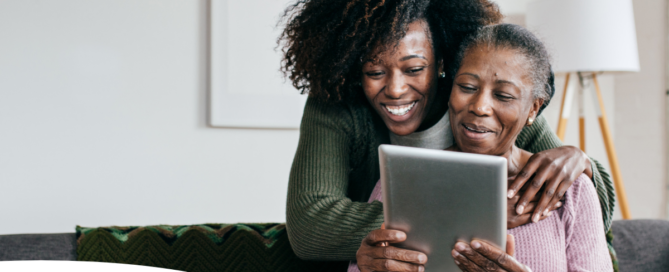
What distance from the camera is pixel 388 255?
922 mm

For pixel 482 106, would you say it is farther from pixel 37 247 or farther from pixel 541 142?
pixel 37 247

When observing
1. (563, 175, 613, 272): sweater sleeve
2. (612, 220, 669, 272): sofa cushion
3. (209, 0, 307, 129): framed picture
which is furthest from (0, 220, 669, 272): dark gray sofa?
(209, 0, 307, 129): framed picture

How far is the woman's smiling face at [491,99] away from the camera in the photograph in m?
1.01

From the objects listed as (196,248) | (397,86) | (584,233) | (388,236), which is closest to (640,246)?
(584,233)

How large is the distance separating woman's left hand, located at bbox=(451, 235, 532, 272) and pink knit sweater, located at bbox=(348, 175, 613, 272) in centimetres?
15

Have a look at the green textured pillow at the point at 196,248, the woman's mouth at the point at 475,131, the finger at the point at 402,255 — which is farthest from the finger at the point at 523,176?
the green textured pillow at the point at 196,248

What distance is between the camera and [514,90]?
3.31ft

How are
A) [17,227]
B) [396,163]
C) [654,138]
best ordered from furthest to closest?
[654,138]
[17,227]
[396,163]

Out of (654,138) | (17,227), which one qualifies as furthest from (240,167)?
(654,138)

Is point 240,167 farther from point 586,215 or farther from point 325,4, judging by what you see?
point 586,215

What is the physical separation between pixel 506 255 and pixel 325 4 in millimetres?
765

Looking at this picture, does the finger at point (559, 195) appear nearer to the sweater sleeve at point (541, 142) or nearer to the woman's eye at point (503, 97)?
the woman's eye at point (503, 97)

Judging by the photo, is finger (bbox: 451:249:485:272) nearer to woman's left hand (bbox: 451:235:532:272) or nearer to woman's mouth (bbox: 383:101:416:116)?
woman's left hand (bbox: 451:235:532:272)

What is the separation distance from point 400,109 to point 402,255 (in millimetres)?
455
